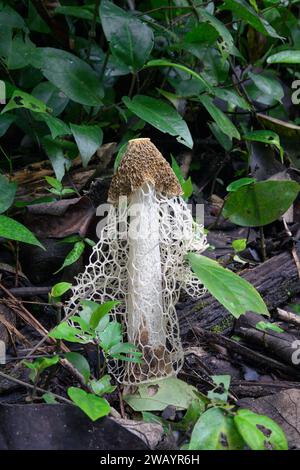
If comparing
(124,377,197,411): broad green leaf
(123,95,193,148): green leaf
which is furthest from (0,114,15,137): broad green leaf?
(124,377,197,411): broad green leaf

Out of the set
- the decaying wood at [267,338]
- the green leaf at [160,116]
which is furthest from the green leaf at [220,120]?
the decaying wood at [267,338]

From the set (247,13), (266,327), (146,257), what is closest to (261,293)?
(266,327)

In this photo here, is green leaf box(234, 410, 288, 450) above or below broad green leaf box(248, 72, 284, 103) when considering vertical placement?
below

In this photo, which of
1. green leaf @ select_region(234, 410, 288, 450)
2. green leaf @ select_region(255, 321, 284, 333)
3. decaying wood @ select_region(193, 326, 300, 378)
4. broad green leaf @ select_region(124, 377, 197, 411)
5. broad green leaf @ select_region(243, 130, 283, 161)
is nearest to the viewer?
green leaf @ select_region(234, 410, 288, 450)

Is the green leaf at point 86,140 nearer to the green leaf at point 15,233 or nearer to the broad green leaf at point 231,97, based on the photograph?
the green leaf at point 15,233

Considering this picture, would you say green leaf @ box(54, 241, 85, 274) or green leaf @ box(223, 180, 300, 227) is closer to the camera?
green leaf @ box(54, 241, 85, 274)

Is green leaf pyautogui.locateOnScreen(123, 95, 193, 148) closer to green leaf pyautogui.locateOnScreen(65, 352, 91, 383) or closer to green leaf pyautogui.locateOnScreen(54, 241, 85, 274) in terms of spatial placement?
green leaf pyautogui.locateOnScreen(54, 241, 85, 274)

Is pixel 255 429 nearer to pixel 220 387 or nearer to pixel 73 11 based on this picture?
pixel 220 387
